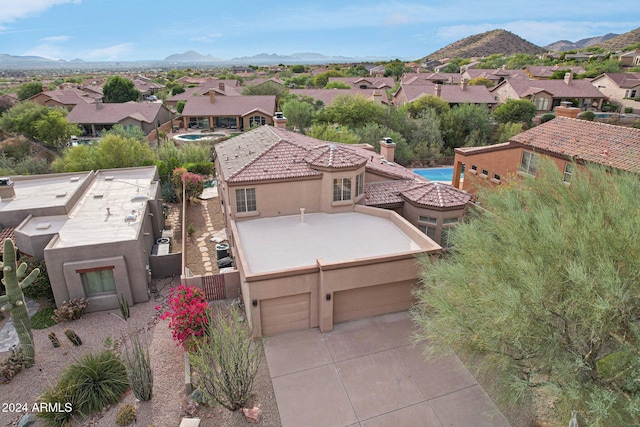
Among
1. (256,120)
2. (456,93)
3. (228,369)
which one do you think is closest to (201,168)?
(256,120)

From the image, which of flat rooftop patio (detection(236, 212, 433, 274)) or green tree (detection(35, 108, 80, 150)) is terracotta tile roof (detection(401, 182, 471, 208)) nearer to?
flat rooftop patio (detection(236, 212, 433, 274))

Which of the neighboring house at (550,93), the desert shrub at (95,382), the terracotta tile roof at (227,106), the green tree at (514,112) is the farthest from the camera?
the neighboring house at (550,93)

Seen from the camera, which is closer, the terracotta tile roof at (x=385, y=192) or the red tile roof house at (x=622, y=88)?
the terracotta tile roof at (x=385, y=192)

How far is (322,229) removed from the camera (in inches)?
786

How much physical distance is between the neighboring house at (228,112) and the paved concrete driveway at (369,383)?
5511cm

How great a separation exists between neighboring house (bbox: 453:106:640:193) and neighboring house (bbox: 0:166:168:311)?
16.9m

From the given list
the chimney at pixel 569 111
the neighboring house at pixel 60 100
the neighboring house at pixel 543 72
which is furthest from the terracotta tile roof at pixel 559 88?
the neighboring house at pixel 60 100

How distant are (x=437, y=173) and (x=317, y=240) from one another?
3342 centimetres

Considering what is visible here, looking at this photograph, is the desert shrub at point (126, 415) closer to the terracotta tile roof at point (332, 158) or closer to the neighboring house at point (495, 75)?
the terracotta tile roof at point (332, 158)

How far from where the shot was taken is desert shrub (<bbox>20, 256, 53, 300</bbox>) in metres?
18.7

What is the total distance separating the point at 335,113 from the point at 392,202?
1247 inches

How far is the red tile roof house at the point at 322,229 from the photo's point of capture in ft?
52.3

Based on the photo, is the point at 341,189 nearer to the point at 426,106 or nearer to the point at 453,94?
the point at 426,106

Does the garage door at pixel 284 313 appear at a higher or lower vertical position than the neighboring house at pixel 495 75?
lower
